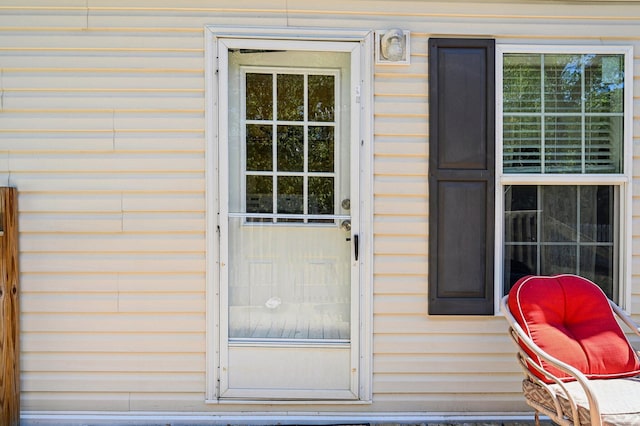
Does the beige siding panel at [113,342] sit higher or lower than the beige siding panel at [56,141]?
lower

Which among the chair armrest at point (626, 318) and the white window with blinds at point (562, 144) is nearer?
the chair armrest at point (626, 318)

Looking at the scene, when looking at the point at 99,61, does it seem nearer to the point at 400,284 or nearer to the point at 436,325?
the point at 400,284

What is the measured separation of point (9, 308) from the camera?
2.47 meters

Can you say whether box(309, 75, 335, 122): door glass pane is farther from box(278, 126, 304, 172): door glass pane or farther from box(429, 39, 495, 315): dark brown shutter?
box(429, 39, 495, 315): dark brown shutter

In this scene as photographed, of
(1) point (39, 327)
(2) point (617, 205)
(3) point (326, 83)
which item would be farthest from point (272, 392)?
(2) point (617, 205)

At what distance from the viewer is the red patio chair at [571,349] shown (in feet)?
6.63

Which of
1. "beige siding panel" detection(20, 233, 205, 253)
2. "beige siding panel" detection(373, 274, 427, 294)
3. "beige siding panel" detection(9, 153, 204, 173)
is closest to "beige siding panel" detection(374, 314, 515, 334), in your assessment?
"beige siding panel" detection(373, 274, 427, 294)

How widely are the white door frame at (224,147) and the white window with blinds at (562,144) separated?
0.72 meters

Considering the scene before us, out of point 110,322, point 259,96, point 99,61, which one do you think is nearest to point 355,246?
point 259,96

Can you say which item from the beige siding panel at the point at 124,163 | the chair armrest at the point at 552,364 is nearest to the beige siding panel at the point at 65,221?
the beige siding panel at the point at 124,163

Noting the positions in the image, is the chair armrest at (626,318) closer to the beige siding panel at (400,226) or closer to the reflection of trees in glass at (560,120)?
the reflection of trees in glass at (560,120)

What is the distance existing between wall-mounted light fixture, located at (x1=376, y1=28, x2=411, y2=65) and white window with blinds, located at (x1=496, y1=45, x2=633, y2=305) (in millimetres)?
504

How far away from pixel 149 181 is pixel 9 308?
99cm

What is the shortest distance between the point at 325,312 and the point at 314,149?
2.98 ft
